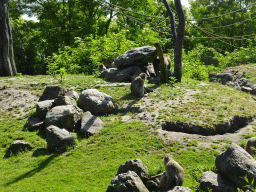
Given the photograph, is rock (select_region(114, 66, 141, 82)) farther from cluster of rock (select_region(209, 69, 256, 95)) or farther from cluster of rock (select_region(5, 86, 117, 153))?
cluster of rock (select_region(209, 69, 256, 95))

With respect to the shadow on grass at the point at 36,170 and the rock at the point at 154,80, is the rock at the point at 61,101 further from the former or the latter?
the rock at the point at 154,80

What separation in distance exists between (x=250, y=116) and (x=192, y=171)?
5.00m

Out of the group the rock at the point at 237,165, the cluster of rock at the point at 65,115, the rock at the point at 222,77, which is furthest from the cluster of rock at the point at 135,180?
the rock at the point at 222,77

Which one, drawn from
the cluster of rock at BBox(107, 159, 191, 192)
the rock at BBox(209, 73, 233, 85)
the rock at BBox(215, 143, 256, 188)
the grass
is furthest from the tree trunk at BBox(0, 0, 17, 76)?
the rock at BBox(209, 73, 233, 85)

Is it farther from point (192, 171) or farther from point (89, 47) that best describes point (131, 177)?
point (89, 47)

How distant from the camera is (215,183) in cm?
532

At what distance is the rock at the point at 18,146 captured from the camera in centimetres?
809

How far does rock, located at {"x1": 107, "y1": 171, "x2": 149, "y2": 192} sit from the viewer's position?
504 centimetres

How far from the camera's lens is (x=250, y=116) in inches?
387

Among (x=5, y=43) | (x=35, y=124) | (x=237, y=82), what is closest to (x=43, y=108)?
(x=35, y=124)

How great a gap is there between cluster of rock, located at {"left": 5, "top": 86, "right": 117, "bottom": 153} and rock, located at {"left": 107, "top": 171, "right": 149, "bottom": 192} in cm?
341

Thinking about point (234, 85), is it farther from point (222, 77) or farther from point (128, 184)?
point (128, 184)

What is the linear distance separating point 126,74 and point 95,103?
16.8 ft

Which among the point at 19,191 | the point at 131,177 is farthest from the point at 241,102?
the point at 19,191
